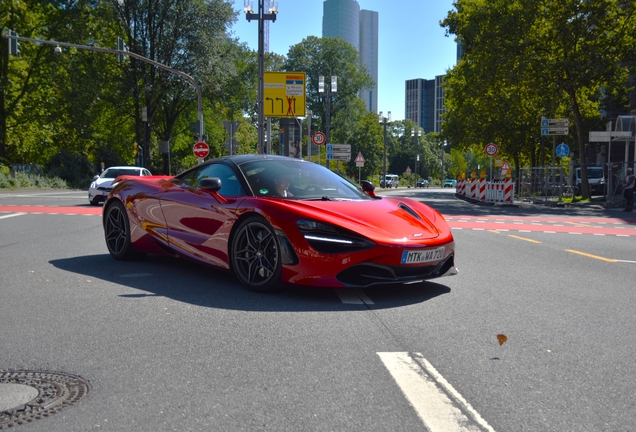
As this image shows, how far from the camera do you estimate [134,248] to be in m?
8.22

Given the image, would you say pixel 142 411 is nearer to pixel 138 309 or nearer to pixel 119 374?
pixel 119 374

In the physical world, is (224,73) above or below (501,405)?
above

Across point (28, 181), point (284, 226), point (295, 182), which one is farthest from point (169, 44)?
point (284, 226)

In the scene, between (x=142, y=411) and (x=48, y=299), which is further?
(x=48, y=299)

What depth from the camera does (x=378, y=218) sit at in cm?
631

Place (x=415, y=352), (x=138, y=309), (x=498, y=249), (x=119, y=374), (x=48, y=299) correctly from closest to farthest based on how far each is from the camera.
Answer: (x=119, y=374), (x=415, y=352), (x=138, y=309), (x=48, y=299), (x=498, y=249)

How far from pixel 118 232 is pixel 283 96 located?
34923mm

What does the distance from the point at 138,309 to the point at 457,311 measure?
2.47 metres

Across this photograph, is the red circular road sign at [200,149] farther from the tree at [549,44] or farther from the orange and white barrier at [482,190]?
the tree at [549,44]

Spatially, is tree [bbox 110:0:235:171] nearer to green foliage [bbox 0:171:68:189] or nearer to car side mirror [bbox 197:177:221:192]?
green foliage [bbox 0:171:68:189]

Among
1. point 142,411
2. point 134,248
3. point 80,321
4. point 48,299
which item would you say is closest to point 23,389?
point 142,411

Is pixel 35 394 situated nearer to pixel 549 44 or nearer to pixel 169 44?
pixel 549 44

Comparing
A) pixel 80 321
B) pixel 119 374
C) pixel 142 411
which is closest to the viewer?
pixel 142 411

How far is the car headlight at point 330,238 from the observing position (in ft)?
19.1
